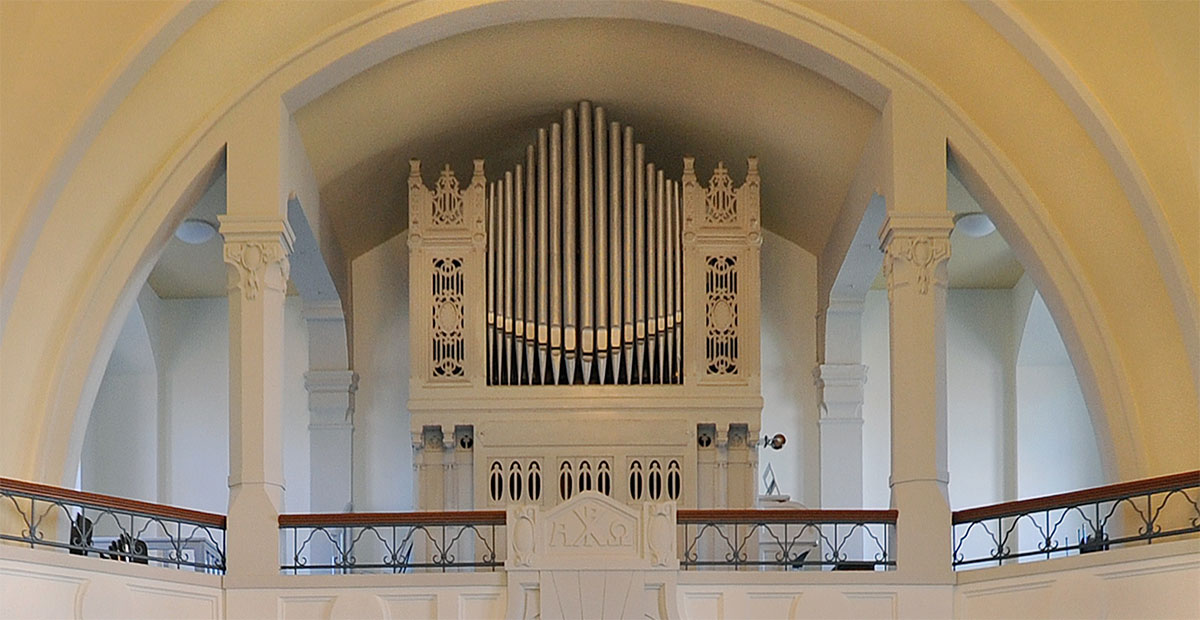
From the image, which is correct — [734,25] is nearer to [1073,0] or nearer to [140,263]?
[1073,0]

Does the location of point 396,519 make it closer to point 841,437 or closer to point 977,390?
point 841,437

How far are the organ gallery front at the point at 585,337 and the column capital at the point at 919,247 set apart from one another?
2249 mm

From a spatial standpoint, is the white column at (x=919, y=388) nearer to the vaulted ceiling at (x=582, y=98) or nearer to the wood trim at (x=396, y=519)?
the vaulted ceiling at (x=582, y=98)

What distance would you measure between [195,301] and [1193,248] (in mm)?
10163

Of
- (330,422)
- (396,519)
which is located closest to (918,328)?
(396,519)

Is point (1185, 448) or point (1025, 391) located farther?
point (1025, 391)

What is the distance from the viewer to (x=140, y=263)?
12.4 meters

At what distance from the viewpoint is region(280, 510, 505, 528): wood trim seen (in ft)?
38.8

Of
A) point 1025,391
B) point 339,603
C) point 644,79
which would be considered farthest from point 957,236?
point 339,603

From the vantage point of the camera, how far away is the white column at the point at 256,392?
38.6ft

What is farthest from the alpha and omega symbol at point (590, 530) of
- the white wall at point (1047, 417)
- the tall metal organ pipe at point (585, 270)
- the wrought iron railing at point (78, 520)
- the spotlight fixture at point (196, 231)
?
the white wall at point (1047, 417)

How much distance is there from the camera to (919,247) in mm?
12250

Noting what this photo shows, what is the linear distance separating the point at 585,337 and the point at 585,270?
20.8 inches

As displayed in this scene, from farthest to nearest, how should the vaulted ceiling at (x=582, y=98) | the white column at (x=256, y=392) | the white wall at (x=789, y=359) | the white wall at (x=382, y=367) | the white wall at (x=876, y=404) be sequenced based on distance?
the white wall at (x=876, y=404) < the white wall at (x=789, y=359) < the white wall at (x=382, y=367) < the vaulted ceiling at (x=582, y=98) < the white column at (x=256, y=392)
